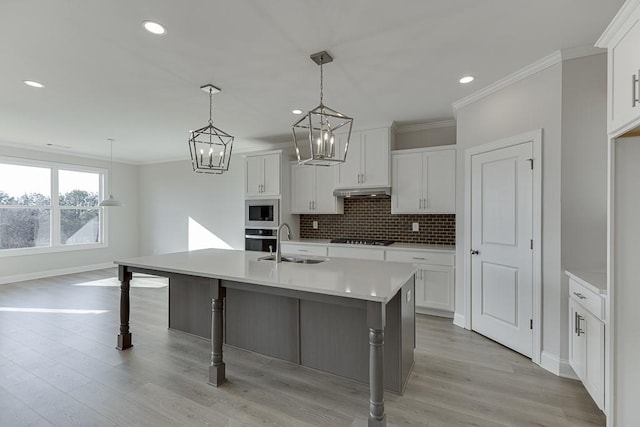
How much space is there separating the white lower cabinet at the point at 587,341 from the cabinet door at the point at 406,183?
210 centimetres

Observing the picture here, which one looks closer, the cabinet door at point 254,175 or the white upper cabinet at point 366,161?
the white upper cabinet at point 366,161

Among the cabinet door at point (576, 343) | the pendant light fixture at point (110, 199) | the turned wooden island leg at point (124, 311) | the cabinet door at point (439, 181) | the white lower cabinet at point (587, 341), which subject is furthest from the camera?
the pendant light fixture at point (110, 199)

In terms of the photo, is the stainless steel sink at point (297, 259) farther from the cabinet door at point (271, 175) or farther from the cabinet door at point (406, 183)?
the cabinet door at point (271, 175)

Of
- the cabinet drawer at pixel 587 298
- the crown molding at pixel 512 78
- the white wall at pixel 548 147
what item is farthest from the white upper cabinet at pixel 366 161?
the cabinet drawer at pixel 587 298

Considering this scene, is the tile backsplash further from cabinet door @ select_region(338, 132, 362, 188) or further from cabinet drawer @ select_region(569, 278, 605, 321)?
cabinet drawer @ select_region(569, 278, 605, 321)

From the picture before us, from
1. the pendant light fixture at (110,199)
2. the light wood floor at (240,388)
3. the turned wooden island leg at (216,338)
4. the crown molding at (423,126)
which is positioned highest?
the crown molding at (423,126)

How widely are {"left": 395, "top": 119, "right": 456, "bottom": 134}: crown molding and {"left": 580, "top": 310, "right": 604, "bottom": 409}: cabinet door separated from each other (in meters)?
2.92

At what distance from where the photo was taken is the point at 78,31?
2.14 metres

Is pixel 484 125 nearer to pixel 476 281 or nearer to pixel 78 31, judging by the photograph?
pixel 476 281

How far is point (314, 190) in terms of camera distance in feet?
16.3

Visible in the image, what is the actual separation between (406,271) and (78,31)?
2.93m

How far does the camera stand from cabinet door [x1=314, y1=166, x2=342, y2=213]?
15.7 ft

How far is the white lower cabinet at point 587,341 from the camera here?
1886 mm

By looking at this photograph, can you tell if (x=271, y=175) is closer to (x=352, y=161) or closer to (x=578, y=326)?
(x=352, y=161)
